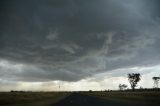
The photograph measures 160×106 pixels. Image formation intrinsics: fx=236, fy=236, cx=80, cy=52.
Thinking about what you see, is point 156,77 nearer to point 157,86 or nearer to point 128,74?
point 157,86

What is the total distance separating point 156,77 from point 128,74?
19858mm

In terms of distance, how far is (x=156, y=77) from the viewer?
558 feet

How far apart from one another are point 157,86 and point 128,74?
23080mm

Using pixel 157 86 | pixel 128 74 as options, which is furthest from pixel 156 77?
pixel 128 74

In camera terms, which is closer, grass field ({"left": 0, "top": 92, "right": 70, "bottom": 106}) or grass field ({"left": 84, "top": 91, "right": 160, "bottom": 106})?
grass field ({"left": 84, "top": 91, "right": 160, "bottom": 106})

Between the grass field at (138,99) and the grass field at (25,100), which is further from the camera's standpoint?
the grass field at (25,100)

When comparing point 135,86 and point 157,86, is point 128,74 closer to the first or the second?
point 135,86

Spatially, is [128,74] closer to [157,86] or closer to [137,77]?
[137,77]

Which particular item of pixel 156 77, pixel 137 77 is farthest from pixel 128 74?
pixel 156 77

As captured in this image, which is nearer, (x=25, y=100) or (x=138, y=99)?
(x=138, y=99)

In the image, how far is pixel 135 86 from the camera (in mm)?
175875

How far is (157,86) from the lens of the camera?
174125 millimetres

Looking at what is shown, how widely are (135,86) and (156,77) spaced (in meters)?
16.6

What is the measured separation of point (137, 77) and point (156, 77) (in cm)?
1332
